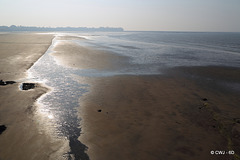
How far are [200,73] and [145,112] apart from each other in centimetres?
1087

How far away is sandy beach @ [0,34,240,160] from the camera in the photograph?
5.25 m

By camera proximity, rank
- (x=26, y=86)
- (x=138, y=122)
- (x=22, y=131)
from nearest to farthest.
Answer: (x=22, y=131) → (x=138, y=122) → (x=26, y=86)

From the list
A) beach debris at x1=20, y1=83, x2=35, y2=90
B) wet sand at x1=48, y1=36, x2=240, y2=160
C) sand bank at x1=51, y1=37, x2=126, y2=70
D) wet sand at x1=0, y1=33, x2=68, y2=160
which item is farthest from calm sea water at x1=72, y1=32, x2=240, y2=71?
wet sand at x1=0, y1=33, x2=68, y2=160

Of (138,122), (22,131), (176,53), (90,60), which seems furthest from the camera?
(176,53)

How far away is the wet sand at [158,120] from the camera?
5383 mm

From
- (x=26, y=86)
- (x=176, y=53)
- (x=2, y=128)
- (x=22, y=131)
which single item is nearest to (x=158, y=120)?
(x=22, y=131)

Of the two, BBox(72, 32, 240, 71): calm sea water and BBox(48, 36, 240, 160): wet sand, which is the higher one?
BBox(72, 32, 240, 71): calm sea water

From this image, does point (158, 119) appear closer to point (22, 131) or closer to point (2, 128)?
point (22, 131)

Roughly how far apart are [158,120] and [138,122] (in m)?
0.94

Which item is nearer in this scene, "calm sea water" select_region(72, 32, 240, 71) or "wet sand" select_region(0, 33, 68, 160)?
"wet sand" select_region(0, 33, 68, 160)

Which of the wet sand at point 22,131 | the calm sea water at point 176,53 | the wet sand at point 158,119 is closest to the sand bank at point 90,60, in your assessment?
the calm sea water at point 176,53

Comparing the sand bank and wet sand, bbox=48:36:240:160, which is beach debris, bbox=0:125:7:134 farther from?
the sand bank

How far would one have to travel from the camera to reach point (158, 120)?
721 centimetres

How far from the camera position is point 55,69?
15789 millimetres
